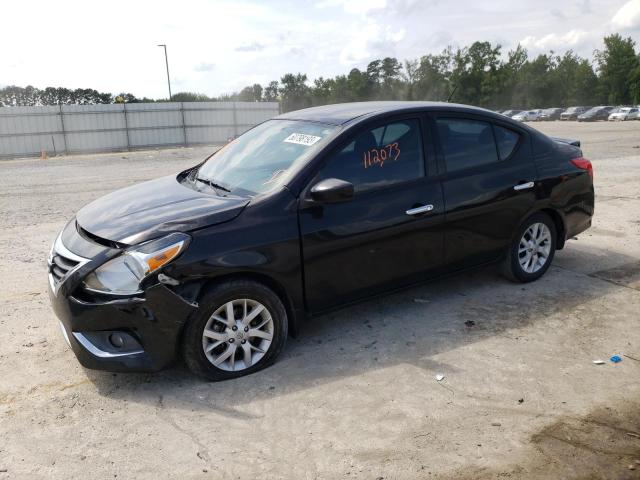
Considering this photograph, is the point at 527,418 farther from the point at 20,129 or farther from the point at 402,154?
the point at 20,129

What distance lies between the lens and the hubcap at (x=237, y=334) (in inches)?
150

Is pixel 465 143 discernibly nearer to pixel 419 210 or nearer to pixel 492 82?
pixel 419 210

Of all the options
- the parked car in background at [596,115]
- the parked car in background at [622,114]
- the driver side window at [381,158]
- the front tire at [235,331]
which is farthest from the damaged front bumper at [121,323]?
the parked car in background at [596,115]

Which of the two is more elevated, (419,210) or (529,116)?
(529,116)

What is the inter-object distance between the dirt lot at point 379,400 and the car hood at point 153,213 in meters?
1.00

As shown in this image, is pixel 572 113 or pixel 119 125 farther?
pixel 572 113

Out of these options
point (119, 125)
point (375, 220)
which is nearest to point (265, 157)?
point (375, 220)

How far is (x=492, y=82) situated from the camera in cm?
8194

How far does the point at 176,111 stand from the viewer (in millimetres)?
34250

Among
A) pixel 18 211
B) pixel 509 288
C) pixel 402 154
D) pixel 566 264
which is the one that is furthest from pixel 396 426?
pixel 18 211

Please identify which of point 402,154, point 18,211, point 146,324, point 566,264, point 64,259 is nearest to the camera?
point 146,324

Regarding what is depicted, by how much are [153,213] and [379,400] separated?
194 centimetres

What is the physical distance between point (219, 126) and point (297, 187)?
3161 centimetres

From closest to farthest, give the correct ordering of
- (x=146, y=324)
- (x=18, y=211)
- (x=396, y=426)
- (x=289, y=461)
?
(x=289, y=461), (x=396, y=426), (x=146, y=324), (x=18, y=211)
